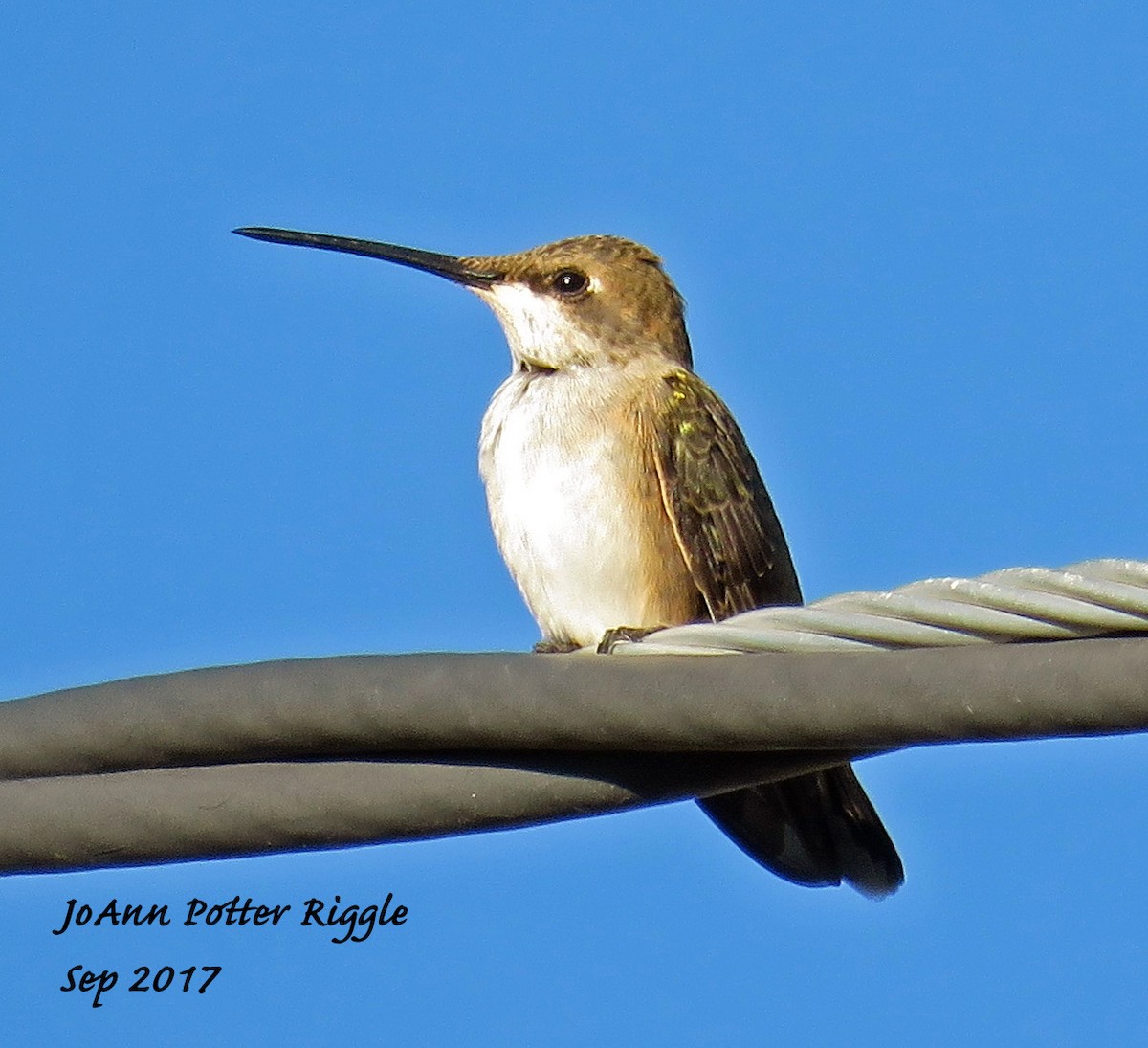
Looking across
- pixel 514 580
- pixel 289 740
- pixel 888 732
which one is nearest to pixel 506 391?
pixel 514 580

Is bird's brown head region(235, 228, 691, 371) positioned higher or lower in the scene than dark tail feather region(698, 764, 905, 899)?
higher

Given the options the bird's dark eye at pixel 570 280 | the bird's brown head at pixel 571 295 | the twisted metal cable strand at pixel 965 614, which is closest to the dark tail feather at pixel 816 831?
the bird's brown head at pixel 571 295

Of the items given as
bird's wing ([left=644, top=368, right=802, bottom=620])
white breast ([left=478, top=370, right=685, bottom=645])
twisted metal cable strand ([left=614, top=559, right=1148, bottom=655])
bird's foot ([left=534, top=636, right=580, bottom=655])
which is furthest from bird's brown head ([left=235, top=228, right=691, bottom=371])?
twisted metal cable strand ([left=614, top=559, right=1148, bottom=655])

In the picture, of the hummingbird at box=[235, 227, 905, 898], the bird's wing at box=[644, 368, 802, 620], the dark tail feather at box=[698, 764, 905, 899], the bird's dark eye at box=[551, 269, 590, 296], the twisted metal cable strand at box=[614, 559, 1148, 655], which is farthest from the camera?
the bird's dark eye at box=[551, 269, 590, 296]

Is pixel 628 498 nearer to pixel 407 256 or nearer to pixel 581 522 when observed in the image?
pixel 581 522

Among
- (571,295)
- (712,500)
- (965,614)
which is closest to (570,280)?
(571,295)

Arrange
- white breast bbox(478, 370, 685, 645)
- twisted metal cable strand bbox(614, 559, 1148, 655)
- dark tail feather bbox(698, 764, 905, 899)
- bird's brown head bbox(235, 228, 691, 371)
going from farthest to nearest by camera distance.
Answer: bird's brown head bbox(235, 228, 691, 371), white breast bbox(478, 370, 685, 645), dark tail feather bbox(698, 764, 905, 899), twisted metal cable strand bbox(614, 559, 1148, 655)

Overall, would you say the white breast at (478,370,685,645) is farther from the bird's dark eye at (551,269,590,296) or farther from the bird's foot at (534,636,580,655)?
the bird's dark eye at (551,269,590,296)

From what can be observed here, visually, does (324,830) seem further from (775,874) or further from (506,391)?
(506,391)
